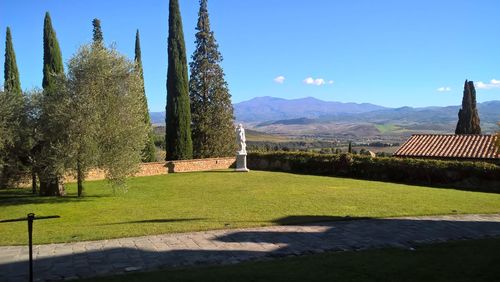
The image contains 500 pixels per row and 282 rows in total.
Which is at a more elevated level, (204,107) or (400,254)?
(204,107)

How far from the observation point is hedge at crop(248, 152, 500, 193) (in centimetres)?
2202

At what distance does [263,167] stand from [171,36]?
39.5 ft

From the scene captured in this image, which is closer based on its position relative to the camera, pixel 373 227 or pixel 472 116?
pixel 373 227

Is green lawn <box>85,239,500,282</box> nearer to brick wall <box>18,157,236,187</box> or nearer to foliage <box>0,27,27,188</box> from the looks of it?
foliage <box>0,27,27,188</box>

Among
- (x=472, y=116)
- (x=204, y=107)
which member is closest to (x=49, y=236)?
(x=204, y=107)

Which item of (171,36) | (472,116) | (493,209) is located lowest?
(493,209)

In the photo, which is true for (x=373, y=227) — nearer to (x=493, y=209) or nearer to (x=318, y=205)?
(x=318, y=205)

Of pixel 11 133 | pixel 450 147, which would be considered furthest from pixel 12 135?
pixel 450 147

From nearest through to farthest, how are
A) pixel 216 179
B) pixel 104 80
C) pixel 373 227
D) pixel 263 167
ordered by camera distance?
pixel 373 227 < pixel 104 80 < pixel 216 179 < pixel 263 167

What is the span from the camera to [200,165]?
32.2 meters

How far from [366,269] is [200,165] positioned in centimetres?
2583

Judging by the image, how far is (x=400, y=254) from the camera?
8.54 meters

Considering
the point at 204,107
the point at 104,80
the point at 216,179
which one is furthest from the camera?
the point at 204,107

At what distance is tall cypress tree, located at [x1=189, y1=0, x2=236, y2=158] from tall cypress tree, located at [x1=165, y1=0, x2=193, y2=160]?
233 inches
